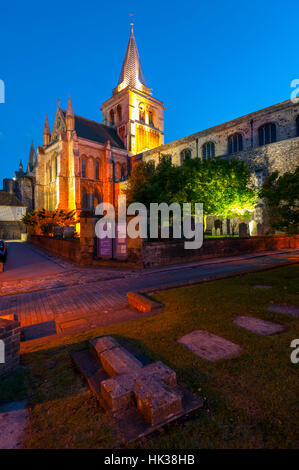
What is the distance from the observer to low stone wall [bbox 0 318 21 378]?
269 cm

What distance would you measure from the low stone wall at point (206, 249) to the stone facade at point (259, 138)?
435 inches

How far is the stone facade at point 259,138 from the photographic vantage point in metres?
26.2

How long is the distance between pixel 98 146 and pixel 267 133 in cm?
3110

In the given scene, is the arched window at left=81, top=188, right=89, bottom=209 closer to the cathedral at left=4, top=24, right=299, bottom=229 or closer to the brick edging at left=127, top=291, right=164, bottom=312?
the cathedral at left=4, top=24, right=299, bottom=229

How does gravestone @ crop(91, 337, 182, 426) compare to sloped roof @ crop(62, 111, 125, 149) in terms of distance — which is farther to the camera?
sloped roof @ crop(62, 111, 125, 149)

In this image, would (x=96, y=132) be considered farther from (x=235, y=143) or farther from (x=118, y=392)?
(x=118, y=392)

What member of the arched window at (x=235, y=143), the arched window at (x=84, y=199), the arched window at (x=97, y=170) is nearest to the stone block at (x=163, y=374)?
the arched window at (x=235, y=143)

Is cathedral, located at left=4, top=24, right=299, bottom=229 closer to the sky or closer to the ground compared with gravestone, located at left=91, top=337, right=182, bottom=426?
closer to the sky

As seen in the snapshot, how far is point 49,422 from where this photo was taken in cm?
192

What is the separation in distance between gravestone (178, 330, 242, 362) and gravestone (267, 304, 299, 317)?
1913 millimetres

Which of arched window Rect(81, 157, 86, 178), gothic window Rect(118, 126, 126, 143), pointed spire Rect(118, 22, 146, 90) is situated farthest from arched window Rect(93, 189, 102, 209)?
pointed spire Rect(118, 22, 146, 90)

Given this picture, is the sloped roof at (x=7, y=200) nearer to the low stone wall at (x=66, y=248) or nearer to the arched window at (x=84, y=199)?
the arched window at (x=84, y=199)

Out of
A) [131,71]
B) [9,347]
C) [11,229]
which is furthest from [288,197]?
[131,71]
